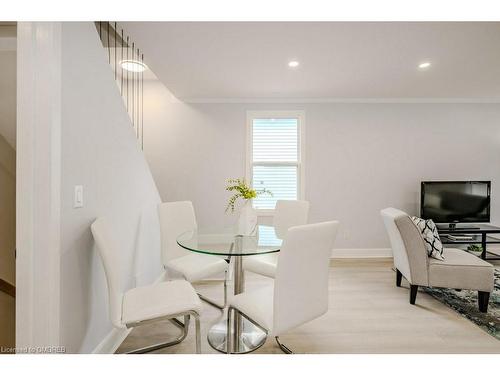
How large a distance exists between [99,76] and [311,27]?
1.67m

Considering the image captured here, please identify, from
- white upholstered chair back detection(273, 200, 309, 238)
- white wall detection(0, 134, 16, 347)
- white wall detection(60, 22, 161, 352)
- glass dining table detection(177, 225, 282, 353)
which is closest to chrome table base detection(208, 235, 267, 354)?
glass dining table detection(177, 225, 282, 353)

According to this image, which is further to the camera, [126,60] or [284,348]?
[126,60]

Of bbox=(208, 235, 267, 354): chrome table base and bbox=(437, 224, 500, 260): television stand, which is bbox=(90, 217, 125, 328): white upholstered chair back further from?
bbox=(437, 224, 500, 260): television stand

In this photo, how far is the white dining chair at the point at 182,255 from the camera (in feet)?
7.38

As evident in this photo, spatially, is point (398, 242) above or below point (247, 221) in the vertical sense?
below

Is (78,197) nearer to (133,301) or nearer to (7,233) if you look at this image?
(133,301)

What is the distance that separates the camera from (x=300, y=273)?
1.42m

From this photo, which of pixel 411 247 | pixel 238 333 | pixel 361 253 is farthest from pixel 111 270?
pixel 361 253

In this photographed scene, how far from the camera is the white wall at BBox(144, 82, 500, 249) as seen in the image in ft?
13.5

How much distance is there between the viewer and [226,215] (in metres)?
4.12

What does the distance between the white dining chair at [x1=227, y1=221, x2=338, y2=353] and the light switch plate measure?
112 centimetres

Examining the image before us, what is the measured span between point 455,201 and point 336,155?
73.9 inches

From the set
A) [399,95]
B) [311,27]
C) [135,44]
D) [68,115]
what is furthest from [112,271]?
[399,95]
